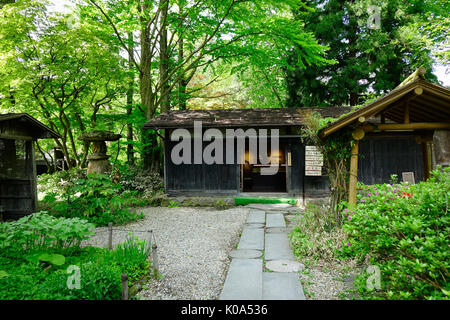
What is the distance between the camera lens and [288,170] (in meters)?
11.1

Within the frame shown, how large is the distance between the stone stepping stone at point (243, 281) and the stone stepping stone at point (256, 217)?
305 cm

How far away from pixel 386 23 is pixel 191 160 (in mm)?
13024

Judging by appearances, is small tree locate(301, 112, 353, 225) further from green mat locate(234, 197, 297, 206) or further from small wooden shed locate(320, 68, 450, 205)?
green mat locate(234, 197, 297, 206)

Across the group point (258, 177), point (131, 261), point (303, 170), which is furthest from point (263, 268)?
point (258, 177)

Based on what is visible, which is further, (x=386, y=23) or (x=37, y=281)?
(x=386, y=23)

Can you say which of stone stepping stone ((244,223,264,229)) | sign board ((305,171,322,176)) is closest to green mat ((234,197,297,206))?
sign board ((305,171,322,176))

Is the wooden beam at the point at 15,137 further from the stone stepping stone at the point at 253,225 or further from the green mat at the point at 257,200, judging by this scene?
the green mat at the point at 257,200

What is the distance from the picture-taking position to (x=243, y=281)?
159 inches

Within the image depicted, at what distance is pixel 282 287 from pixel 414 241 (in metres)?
1.87

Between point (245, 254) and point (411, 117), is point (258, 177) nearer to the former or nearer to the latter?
point (411, 117)

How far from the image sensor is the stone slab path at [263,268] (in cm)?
367
